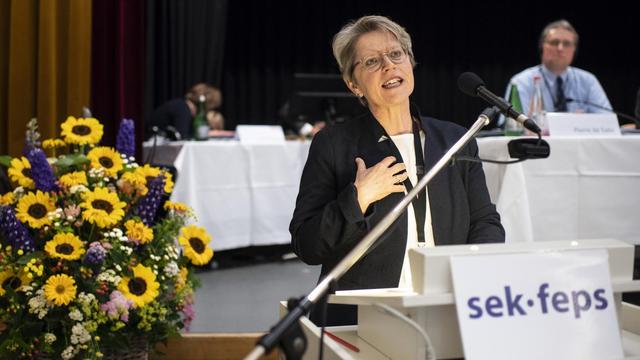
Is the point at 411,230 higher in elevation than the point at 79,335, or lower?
higher

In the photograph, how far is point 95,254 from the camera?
2.00m

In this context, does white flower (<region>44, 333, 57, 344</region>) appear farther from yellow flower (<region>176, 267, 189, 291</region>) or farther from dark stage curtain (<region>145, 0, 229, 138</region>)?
dark stage curtain (<region>145, 0, 229, 138</region>)

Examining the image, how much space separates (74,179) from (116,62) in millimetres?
939

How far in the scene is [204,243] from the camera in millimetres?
2303

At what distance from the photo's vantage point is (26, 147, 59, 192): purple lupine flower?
6.79 feet

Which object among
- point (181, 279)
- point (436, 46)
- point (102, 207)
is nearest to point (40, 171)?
point (102, 207)

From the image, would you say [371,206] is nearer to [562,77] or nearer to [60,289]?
[60,289]

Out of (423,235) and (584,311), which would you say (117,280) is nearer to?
(423,235)

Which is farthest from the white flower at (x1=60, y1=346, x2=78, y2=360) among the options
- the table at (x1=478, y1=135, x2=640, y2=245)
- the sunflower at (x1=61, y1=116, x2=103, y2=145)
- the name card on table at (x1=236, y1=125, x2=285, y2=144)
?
the name card on table at (x1=236, y1=125, x2=285, y2=144)

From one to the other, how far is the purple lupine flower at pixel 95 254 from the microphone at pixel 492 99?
1024 millimetres

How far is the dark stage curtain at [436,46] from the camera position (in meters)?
9.33

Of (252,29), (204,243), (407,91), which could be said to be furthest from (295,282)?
(252,29)

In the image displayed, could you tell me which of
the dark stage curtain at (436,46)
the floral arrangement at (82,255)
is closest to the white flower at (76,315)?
the floral arrangement at (82,255)

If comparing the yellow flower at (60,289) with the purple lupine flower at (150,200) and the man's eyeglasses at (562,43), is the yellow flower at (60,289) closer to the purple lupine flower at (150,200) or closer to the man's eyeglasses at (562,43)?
the purple lupine flower at (150,200)
